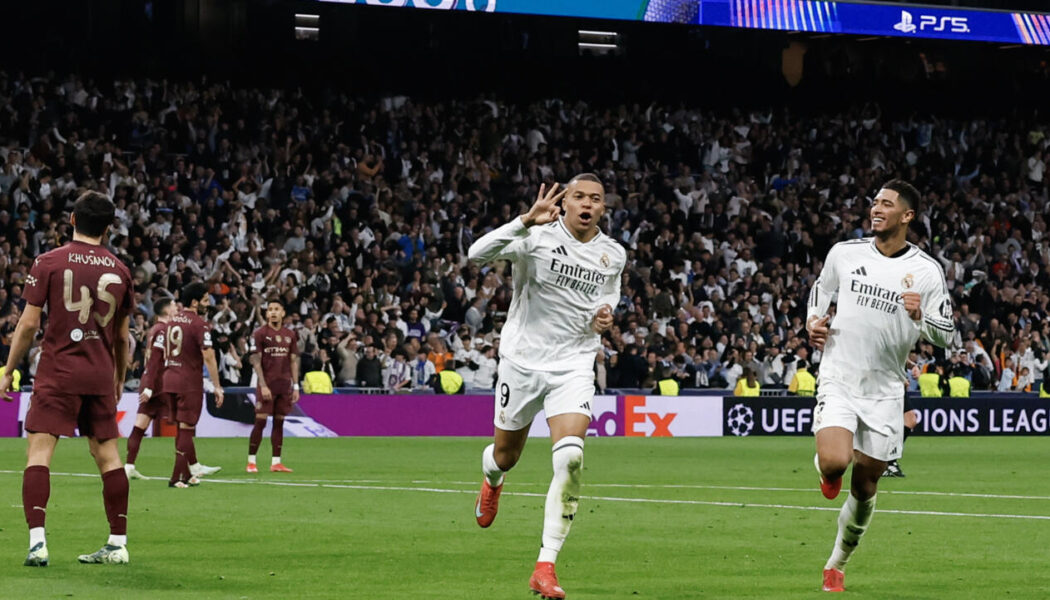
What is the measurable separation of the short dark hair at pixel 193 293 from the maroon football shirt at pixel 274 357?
2.71m

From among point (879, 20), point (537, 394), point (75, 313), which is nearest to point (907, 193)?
point (537, 394)

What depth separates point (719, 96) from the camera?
43312 millimetres

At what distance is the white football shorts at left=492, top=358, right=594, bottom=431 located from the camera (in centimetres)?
988

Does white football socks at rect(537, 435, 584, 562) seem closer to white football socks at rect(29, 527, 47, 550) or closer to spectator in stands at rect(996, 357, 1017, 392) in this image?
white football socks at rect(29, 527, 47, 550)

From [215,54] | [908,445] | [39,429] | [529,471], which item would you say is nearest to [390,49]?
[215,54]

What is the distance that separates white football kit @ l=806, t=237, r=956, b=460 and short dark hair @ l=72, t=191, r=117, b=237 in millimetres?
4413

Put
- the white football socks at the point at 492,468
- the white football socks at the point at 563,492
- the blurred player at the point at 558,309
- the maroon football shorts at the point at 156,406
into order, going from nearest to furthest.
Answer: the white football socks at the point at 563,492, the blurred player at the point at 558,309, the white football socks at the point at 492,468, the maroon football shorts at the point at 156,406

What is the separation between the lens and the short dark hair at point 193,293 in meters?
18.2

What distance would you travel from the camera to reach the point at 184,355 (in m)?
18.3

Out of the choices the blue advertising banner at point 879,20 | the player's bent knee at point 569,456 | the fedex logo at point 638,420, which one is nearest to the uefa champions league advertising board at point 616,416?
the fedex logo at point 638,420

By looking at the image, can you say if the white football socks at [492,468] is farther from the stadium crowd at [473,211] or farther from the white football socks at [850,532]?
the stadium crowd at [473,211]

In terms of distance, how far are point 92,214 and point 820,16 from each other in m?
28.4

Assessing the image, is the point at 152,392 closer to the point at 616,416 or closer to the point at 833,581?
the point at 833,581

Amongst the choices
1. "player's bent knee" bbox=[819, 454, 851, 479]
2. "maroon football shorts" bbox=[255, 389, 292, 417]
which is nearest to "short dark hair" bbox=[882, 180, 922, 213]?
"player's bent knee" bbox=[819, 454, 851, 479]
